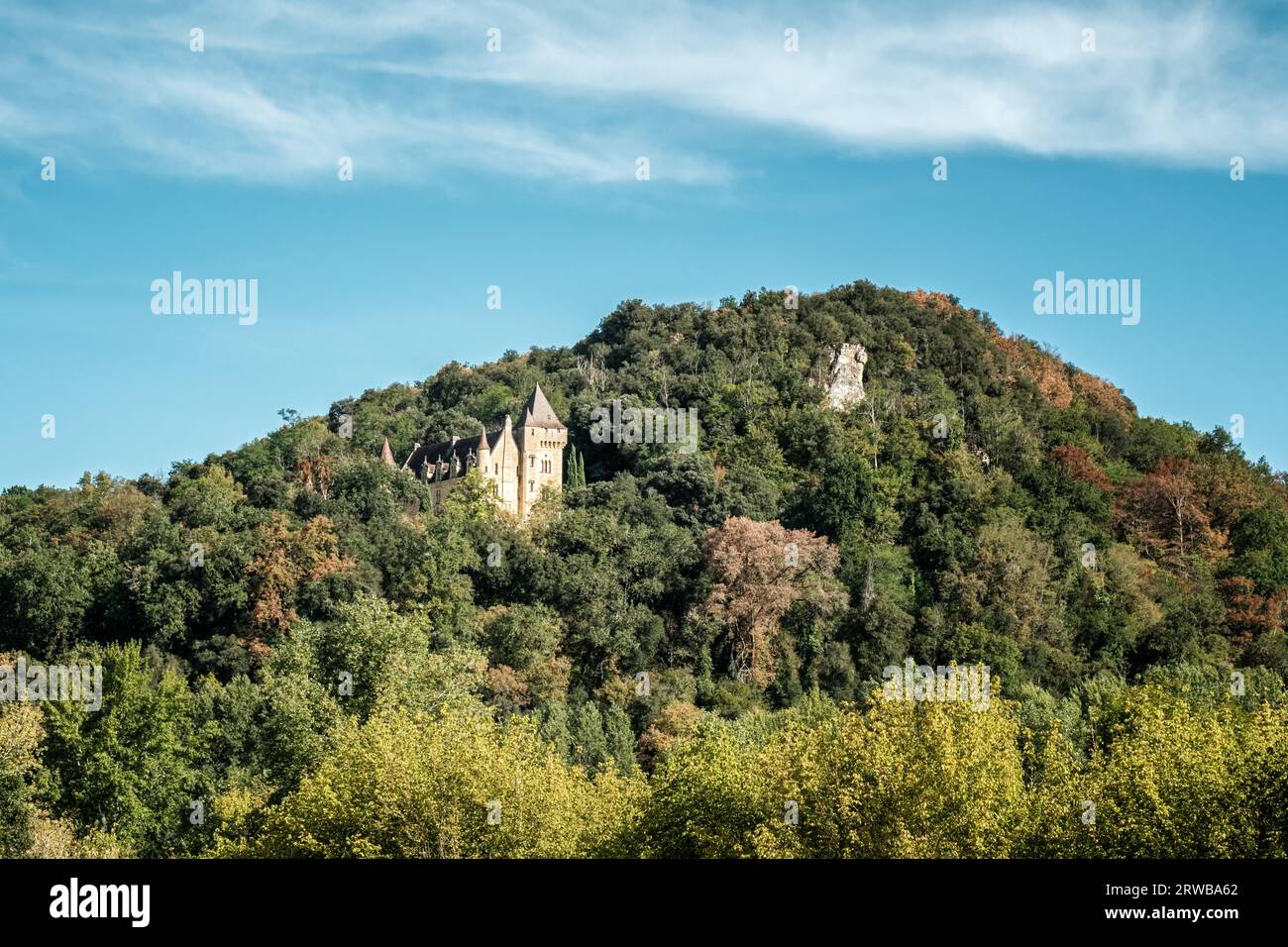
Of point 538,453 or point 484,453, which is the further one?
point 538,453

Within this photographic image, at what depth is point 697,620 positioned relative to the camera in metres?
78.7

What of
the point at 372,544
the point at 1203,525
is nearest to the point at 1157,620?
the point at 1203,525

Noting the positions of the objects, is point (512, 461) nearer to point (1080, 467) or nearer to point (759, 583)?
point (759, 583)

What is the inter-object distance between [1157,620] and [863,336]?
36.8 meters

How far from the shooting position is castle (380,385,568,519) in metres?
96.3

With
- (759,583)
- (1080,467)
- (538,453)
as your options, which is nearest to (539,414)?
(538,453)

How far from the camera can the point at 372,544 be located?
8094cm

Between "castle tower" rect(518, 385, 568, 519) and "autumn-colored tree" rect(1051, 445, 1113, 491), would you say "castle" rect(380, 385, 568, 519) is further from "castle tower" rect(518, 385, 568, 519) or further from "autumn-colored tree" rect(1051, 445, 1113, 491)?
"autumn-colored tree" rect(1051, 445, 1113, 491)

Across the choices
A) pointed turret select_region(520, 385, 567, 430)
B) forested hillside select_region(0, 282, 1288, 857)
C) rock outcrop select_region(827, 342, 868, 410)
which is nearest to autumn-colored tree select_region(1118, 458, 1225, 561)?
forested hillside select_region(0, 282, 1288, 857)

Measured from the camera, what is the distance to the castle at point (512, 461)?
96.3m

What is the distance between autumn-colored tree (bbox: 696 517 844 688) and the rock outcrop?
24540mm

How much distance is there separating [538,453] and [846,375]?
886 inches

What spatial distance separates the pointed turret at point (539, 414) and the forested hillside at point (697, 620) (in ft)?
9.36

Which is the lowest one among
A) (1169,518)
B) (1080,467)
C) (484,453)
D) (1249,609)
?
(1249,609)
